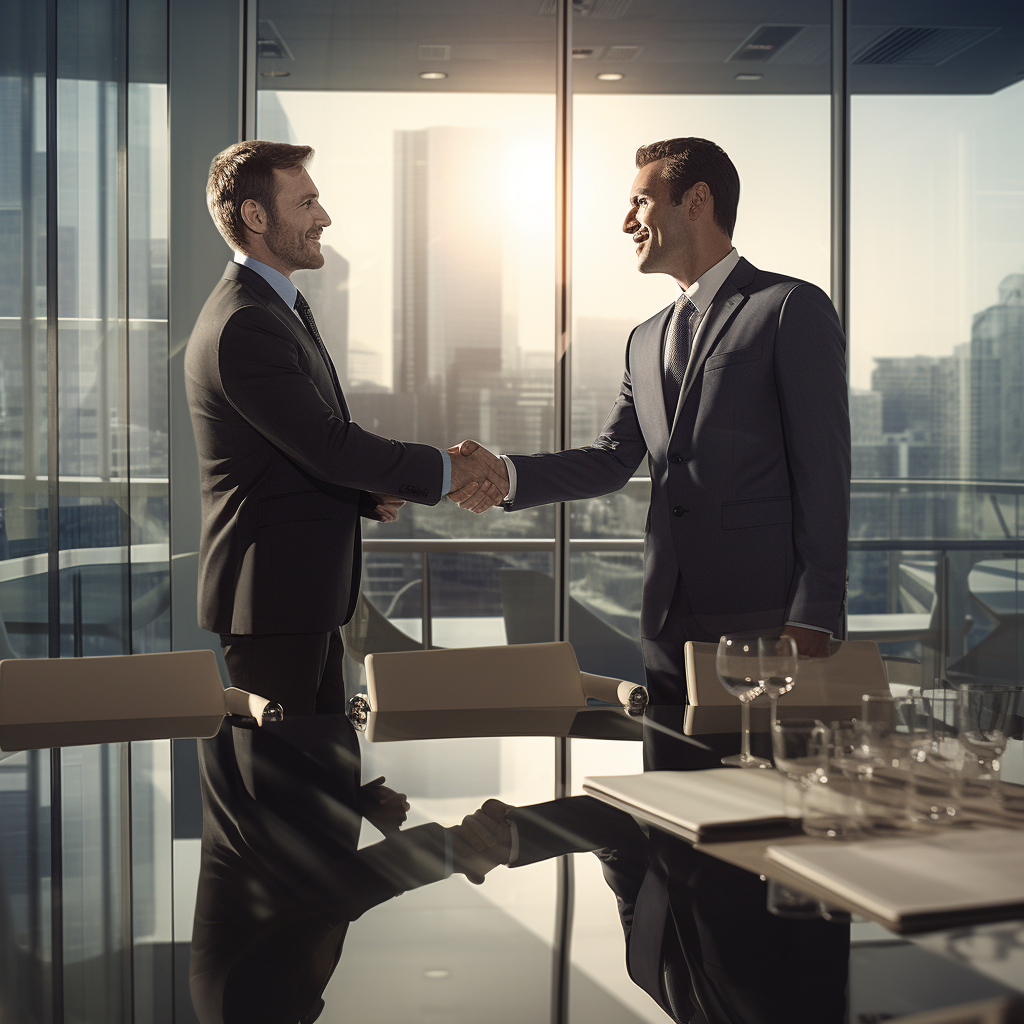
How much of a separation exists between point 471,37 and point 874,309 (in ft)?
6.49

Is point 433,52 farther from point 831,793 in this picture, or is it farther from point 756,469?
point 831,793

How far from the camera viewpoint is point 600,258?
4164 millimetres

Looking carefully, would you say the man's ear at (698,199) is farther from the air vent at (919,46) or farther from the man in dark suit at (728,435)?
the air vent at (919,46)

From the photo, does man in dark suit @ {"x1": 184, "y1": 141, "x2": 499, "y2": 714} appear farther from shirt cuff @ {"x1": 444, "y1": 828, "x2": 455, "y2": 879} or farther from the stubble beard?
shirt cuff @ {"x1": 444, "y1": 828, "x2": 455, "y2": 879}

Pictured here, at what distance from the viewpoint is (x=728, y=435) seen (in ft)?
7.75

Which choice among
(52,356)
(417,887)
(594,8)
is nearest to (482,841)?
(417,887)

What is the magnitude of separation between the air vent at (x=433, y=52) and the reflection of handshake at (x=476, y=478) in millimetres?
1986

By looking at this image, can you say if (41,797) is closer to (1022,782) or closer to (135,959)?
(135,959)

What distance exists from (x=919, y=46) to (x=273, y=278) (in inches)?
125

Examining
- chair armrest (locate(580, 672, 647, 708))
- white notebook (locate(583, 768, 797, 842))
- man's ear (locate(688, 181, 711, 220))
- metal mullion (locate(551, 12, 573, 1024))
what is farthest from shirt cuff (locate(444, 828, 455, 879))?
metal mullion (locate(551, 12, 573, 1024))

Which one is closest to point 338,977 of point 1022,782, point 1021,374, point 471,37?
point 1022,782

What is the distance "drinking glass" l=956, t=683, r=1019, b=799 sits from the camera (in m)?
1.20

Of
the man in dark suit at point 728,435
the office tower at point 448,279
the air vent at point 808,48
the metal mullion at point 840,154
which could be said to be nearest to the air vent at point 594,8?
the office tower at point 448,279

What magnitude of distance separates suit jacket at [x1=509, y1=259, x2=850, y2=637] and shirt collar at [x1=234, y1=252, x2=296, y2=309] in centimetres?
94
